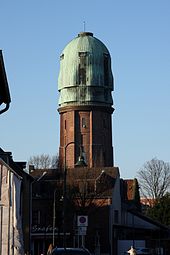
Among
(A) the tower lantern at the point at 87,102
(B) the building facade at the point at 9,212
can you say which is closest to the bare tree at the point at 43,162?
(A) the tower lantern at the point at 87,102

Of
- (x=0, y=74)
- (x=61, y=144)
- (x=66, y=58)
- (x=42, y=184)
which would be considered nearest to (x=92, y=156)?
(x=61, y=144)

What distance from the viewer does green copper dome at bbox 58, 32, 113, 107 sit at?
91438mm

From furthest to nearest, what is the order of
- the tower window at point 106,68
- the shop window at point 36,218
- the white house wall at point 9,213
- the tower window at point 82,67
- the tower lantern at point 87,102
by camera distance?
the tower window at point 106,68, the tower window at point 82,67, the tower lantern at point 87,102, the shop window at point 36,218, the white house wall at point 9,213

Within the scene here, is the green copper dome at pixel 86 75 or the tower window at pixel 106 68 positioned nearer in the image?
the green copper dome at pixel 86 75

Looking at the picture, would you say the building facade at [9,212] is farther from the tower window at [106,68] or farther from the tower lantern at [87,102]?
the tower window at [106,68]

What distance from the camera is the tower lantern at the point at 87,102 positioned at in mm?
91375

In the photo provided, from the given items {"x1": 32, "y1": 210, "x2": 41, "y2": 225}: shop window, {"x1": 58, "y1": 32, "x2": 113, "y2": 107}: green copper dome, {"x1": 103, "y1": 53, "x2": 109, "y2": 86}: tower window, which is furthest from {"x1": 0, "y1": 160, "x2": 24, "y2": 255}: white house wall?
{"x1": 103, "y1": 53, "x2": 109, "y2": 86}: tower window

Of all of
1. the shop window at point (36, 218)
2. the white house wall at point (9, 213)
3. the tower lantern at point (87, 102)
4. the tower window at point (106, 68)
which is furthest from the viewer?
the tower window at point (106, 68)

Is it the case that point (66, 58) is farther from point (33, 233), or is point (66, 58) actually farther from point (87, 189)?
point (33, 233)

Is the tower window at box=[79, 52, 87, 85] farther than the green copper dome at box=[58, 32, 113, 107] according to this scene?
Yes

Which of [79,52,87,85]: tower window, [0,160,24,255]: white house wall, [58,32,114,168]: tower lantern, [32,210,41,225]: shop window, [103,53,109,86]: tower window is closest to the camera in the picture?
[0,160,24,255]: white house wall

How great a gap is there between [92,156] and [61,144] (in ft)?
18.2

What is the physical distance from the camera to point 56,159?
9400 centimetres

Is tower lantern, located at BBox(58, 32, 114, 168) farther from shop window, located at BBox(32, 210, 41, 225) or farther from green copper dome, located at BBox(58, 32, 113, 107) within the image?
shop window, located at BBox(32, 210, 41, 225)
